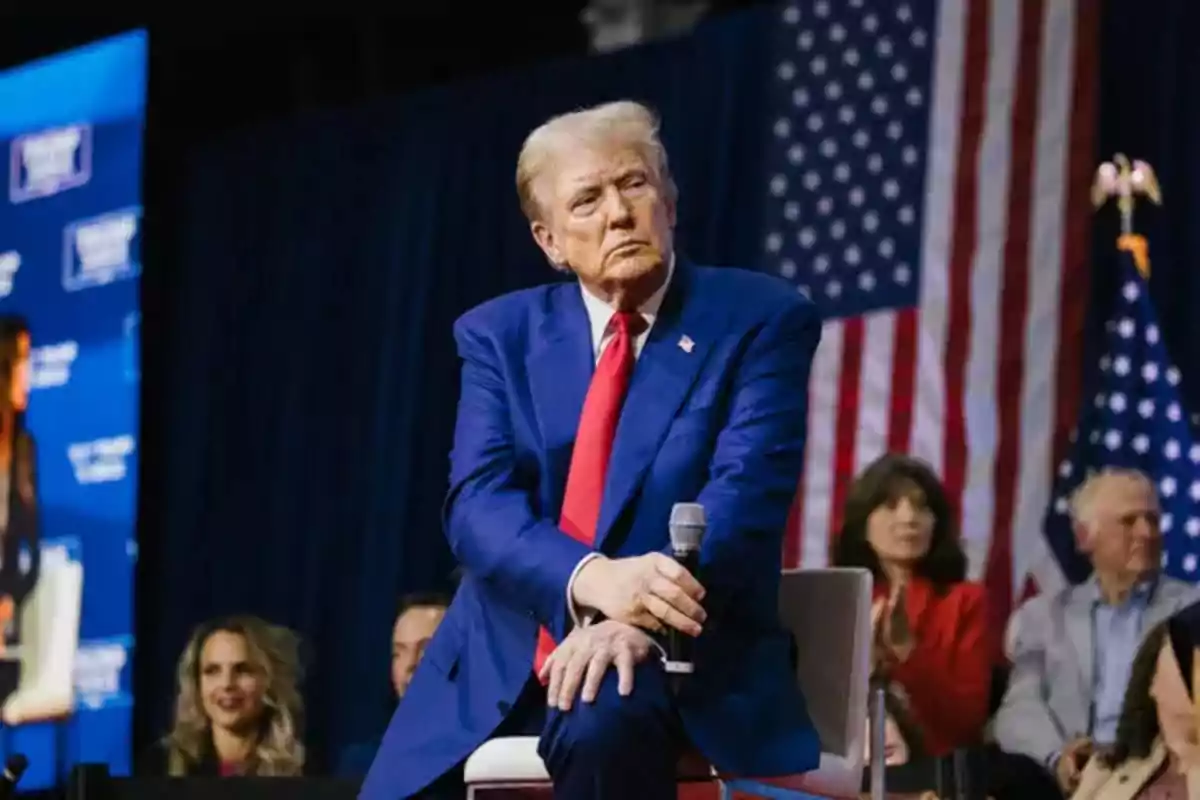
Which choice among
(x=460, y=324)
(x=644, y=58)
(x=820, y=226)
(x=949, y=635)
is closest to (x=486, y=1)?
(x=644, y=58)

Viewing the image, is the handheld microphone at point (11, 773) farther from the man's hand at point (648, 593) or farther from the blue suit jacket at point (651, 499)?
the man's hand at point (648, 593)

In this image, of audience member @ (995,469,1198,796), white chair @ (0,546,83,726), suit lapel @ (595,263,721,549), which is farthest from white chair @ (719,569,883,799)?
white chair @ (0,546,83,726)

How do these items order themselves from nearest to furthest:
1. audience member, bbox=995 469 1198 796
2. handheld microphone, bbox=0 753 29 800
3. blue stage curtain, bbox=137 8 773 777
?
handheld microphone, bbox=0 753 29 800
audience member, bbox=995 469 1198 796
blue stage curtain, bbox=137 8 773 777

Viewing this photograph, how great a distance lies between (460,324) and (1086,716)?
2.54m

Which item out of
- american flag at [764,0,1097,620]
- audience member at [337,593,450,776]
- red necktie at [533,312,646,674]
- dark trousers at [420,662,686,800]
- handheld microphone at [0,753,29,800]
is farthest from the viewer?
american flag at [764,0,1097,620]

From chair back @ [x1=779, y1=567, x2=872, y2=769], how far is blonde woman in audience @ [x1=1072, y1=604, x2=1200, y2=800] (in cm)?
122

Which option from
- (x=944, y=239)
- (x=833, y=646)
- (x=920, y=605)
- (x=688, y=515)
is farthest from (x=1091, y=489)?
(x=688, y=515)

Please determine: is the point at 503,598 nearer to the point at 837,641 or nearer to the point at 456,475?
the point at 456,475

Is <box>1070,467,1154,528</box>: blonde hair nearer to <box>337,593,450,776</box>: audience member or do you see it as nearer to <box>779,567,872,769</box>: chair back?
<box>337,593,450,776</box>: audience member

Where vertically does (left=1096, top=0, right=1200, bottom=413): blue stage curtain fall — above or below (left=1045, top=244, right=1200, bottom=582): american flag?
above

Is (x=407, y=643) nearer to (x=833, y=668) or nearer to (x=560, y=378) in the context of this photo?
(x=833, y=668)

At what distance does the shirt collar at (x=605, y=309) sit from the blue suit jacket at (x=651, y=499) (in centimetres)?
1

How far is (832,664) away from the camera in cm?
252

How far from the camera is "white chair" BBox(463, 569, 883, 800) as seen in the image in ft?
8.11
